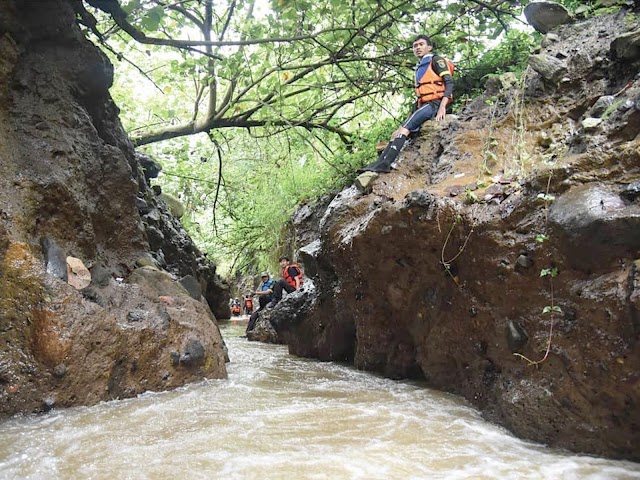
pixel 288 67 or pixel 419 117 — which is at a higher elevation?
pixel 288 67

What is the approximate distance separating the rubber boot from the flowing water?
2.62 m

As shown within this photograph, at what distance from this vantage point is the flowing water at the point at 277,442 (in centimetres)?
227

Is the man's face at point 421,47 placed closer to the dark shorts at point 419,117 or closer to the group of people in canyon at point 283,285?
the dark shorts at point 419,117

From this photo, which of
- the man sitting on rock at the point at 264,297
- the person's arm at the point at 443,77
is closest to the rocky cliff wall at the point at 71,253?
the person's arm at the point at 443,77

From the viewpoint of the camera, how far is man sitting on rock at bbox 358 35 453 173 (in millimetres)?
5578

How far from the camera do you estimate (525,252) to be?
10.8 ft

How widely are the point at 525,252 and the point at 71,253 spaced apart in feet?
12.5

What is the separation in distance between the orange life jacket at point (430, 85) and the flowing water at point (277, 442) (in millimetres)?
3685

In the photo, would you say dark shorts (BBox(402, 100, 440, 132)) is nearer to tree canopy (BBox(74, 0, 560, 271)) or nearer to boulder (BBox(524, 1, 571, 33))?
tree canopy (BBox(74, 0, 560, 271))

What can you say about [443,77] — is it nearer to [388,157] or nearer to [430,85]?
[430,85]

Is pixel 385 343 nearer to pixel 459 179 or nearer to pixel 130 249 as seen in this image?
pixel 459 179

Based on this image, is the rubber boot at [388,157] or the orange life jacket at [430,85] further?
the orange life jacket at [430,85]

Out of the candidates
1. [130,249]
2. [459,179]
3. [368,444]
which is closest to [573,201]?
[459,179]

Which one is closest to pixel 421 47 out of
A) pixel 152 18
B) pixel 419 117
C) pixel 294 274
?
pixel 419 117
